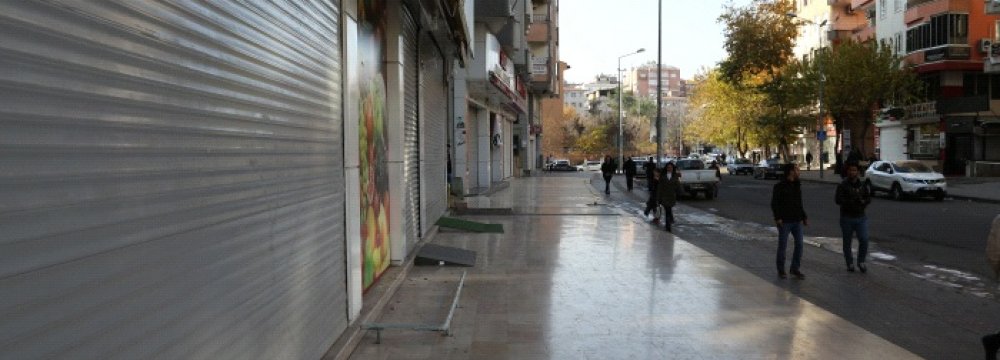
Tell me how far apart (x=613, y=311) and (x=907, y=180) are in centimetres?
2351

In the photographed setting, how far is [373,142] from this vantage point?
29.7ft

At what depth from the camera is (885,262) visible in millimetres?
12500

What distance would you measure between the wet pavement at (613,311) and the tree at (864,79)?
1439 inches

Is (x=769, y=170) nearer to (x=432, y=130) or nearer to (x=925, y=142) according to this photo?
(x=925, y=142)

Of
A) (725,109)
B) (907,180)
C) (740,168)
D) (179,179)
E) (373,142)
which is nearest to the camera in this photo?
(179,179)

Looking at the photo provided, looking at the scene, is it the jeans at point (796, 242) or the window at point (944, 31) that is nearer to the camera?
the jeans at point (796, 242)

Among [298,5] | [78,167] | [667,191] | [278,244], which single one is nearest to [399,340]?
[278,244]

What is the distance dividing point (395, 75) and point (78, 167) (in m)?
8.20

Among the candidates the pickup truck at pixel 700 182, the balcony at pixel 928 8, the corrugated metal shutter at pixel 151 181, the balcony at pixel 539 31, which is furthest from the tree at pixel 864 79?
the corrugated metal shutter at pixel 151 181

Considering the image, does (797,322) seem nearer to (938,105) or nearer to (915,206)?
(915,206)

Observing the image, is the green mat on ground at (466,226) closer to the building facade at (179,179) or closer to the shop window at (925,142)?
the building facade at (179,179)

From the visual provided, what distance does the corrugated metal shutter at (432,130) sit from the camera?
563 inches

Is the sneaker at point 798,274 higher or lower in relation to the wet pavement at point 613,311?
lower

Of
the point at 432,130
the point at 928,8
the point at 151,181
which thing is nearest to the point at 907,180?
the point at 432,130
